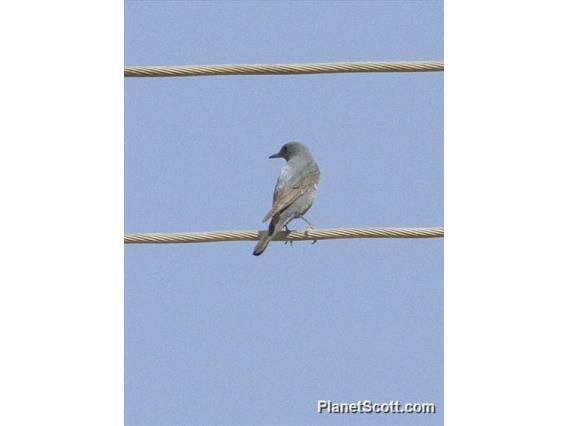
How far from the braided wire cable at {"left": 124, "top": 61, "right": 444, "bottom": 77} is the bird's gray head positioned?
2000mm

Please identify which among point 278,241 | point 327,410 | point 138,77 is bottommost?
point 327,410

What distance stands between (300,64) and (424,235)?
1.23m

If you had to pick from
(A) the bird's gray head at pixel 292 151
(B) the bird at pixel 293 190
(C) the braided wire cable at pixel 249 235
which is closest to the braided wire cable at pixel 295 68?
(C) the braided wire cable at pixel 249 235

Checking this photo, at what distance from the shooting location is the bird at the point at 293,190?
31.1 feet

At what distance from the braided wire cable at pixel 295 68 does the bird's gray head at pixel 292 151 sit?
2.00 m

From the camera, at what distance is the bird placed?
9469mm

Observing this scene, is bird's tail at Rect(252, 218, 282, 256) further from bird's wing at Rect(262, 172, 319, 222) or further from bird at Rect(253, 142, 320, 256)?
bird's wing at Rect(262, 172, 319, 222)

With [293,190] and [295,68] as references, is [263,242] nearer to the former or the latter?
[293,190]

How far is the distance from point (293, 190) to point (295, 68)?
1635 millimetres

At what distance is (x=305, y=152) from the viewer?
10.5 m

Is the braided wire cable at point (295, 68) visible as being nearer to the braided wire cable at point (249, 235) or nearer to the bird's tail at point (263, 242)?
the braided wire cable at point (249, 235)

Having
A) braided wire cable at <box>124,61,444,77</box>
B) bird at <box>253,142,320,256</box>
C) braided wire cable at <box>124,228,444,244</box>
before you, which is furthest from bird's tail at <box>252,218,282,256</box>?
braided wire cable at <box>124,61,444,77</box>

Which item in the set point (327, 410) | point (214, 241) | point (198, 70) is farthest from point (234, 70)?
point (327, 410)

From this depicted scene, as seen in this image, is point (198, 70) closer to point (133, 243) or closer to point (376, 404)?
point (133, 243)
